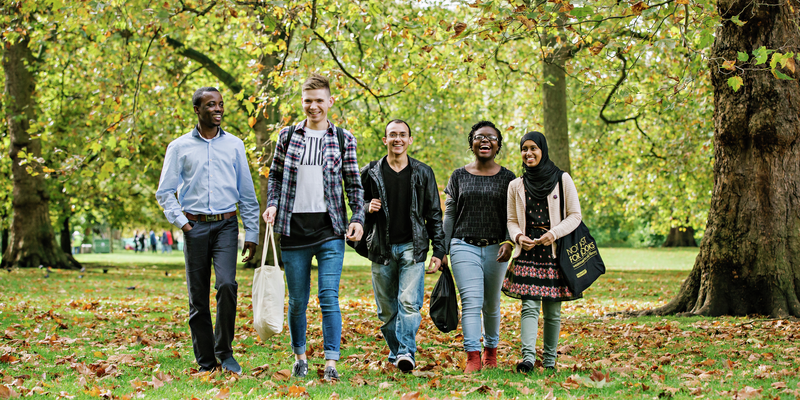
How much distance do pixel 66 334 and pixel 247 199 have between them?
11.5 ft

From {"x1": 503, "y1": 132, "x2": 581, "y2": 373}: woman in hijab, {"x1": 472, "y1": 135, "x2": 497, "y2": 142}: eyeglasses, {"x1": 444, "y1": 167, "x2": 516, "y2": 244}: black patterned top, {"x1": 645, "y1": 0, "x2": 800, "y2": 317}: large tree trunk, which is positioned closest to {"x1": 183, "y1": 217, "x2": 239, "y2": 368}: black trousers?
{"x1": 444, "y1": 167, "x2": 516, "y2": 244}: black patterned top

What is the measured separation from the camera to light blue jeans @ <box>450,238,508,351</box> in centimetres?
511

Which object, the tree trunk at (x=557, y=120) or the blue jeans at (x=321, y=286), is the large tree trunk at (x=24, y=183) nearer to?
the tree trunk at (x=557, y=120)

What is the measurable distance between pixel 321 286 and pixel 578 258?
6.33 ft

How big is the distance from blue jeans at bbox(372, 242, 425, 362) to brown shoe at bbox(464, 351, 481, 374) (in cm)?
45

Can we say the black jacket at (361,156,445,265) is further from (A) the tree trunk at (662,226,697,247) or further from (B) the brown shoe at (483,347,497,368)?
(A) the tree trunk at (662,226,697,247)

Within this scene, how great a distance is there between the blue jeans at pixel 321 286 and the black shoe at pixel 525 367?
1411 millimetres

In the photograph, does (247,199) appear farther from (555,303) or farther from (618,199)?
(618,199)

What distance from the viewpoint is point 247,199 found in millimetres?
5066

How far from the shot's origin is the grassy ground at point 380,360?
4.38 m

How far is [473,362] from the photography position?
5086 millimetres

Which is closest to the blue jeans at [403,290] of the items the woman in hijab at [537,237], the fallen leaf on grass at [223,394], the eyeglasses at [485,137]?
the woman in hijab at [537,237]

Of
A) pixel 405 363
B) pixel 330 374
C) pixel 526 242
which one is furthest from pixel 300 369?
pixel 526 242

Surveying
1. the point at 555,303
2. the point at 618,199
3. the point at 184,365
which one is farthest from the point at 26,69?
the point at 618,199
